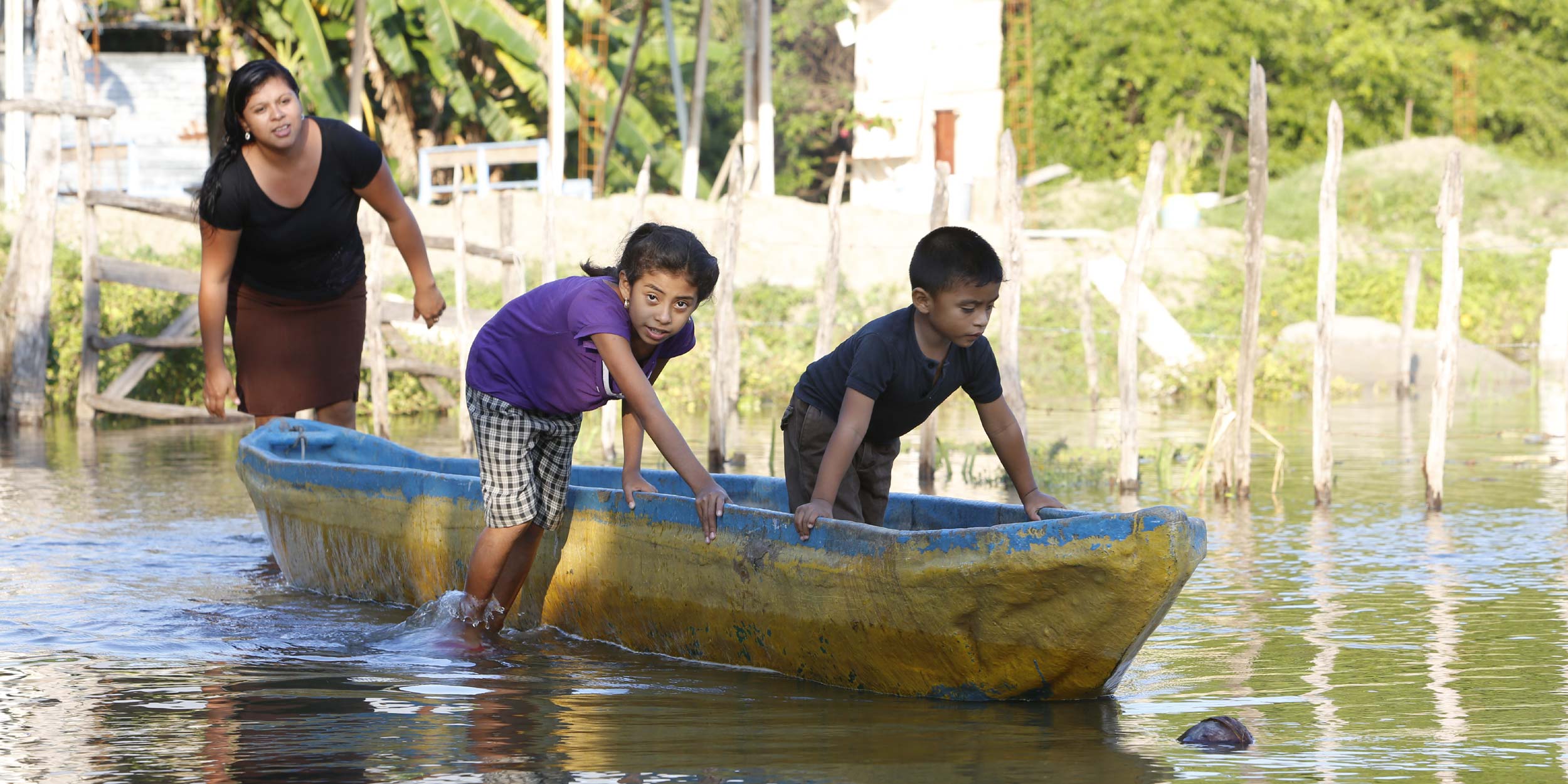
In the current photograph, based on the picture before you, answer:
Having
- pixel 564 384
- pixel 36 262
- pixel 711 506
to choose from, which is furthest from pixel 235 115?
pixel 36 262

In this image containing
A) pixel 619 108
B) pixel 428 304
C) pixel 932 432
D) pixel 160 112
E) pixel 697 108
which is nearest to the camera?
pixel 428 304

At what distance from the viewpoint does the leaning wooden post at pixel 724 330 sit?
33.9ft

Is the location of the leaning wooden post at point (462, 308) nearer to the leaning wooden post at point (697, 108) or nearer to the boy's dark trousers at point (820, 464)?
the boy's dark trousers at point (820, 464)

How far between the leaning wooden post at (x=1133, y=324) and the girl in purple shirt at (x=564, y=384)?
454cm

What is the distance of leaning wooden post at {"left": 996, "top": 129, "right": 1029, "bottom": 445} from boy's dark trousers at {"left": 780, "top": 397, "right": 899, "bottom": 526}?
13.7 ft

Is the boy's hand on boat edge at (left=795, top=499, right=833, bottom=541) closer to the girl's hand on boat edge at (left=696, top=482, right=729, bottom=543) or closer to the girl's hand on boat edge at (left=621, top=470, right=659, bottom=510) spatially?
the girl's hand on boat edge at (left=696, top=482, right=729, bottom=543)

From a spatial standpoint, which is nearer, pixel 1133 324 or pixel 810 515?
pixel 810 515

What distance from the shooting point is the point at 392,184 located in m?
6.02

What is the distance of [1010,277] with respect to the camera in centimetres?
993

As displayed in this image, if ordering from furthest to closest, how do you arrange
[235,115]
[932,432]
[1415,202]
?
[1415,202] < [932,432] < [235,115]

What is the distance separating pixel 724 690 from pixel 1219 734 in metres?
1.40

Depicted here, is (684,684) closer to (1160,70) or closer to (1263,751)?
(1263,751)

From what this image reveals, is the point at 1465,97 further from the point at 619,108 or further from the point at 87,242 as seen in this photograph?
the point at 87,242

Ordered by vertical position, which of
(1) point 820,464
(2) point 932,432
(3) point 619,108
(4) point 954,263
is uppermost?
(3) point 619,108
